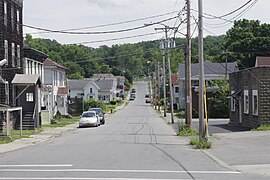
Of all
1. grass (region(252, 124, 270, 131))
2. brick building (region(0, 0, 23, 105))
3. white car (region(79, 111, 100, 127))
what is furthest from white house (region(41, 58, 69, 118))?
grass (region(252, 124, 270, 131))

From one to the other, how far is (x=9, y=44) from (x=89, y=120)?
36.0ft

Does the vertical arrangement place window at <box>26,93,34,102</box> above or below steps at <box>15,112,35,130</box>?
above

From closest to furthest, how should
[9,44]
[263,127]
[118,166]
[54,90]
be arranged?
1. [118,166]
2. [263,127]
3. [9,44]
4. [54,90]

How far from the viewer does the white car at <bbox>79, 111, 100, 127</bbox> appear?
46500 mm

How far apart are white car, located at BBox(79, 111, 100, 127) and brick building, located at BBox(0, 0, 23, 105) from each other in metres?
7.42

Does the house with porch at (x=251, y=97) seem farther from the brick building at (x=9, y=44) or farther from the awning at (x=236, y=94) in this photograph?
the brick building at (x=9, y=44)

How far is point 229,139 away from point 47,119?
1052 inches

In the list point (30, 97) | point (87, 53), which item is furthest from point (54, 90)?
point (87, 53)

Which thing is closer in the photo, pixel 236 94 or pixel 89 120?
pixel 236 94

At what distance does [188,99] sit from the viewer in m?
34.0

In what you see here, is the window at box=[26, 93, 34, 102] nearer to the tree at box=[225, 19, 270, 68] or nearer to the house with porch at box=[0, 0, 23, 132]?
the house with porch at box=[0, 0, 23, 132]

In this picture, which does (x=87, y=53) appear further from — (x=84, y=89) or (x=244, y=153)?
(x=244, y=153)

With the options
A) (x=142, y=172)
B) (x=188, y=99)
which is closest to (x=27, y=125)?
(x=188, y=99)

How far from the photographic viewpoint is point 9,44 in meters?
39.8
